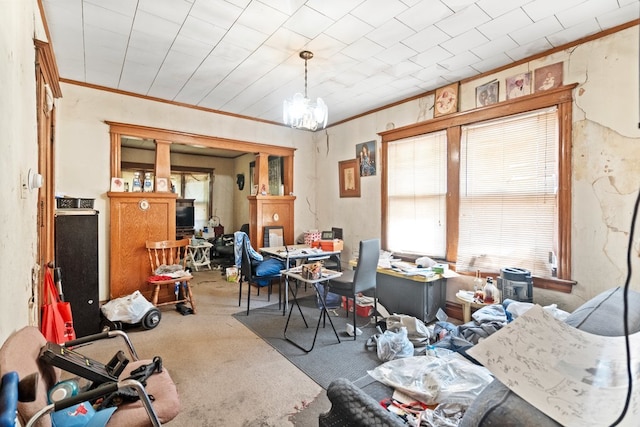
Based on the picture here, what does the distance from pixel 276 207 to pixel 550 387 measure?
4.49 meters

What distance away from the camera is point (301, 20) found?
221 cm

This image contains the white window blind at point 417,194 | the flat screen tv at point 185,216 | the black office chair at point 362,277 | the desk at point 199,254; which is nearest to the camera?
the black office chair at point 362,277

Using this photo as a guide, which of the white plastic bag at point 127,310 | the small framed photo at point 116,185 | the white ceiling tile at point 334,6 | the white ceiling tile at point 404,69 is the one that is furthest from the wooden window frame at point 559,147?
the small framed photo at point 116,185

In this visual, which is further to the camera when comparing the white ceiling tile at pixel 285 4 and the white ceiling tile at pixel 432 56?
the white ceiling tile at pixel 432 56

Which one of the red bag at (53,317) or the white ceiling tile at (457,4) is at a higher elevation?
the white ceiling tile at (457,4)

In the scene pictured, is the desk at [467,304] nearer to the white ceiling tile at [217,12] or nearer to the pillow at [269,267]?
the pillow at [269,267]

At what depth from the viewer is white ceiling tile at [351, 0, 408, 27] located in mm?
2023

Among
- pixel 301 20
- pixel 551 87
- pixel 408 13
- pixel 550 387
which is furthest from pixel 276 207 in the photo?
pixel 550 387

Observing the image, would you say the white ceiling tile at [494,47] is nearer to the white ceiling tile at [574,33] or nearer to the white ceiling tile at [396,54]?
the white ceiling tile at [574,33]

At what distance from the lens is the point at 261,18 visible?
220 centimetres

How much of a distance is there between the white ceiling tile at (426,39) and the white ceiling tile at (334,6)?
2.10ft

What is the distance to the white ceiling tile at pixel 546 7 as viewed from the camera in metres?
1.99

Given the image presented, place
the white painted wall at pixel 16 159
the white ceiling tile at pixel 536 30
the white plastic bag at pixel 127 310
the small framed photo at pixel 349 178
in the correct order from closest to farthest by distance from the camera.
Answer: the white painted wall at pixel 16 159 < the white ceiling tile at pixel 536 30 < the white plastic bag at pixel 127 310 < the small framed photo at pixel 349 178

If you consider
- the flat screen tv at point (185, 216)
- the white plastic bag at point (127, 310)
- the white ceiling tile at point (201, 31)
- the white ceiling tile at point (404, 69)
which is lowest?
the white plastic bag at point (127, 310)
